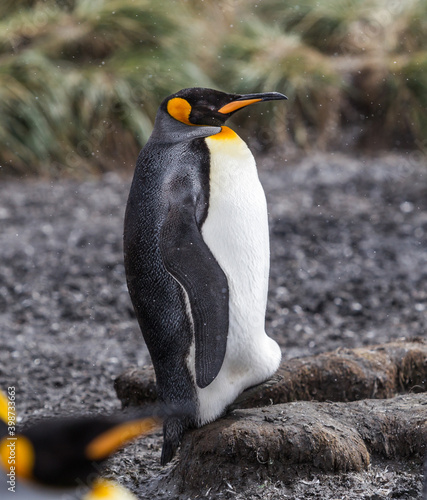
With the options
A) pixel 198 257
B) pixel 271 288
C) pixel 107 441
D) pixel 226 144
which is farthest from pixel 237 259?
pixel 271 288

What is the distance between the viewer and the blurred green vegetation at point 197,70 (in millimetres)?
6977

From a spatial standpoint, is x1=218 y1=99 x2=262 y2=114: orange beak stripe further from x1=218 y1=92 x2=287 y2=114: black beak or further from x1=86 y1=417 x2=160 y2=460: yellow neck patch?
x1=86 y1=417 x2=160 y2=460: yellow neck patch

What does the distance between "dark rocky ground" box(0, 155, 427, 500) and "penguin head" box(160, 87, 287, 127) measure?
976 millimetres

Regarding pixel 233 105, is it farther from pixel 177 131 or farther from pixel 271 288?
pixel 271 288

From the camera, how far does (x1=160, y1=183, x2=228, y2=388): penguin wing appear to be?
203cm

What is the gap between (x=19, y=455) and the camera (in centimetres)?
120

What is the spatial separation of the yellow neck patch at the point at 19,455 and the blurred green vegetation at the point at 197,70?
230 inches

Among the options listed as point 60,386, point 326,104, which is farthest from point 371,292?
point 326,104

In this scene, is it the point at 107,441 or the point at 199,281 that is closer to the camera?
the point at 107,441

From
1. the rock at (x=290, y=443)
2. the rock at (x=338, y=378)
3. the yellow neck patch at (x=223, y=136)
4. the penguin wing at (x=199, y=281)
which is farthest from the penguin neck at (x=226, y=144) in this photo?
the rock at (x=338, y=378)

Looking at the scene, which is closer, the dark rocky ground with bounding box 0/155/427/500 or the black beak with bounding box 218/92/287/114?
the black beak with bounding box 218/92/287/114

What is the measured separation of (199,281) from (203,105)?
0.49 meters

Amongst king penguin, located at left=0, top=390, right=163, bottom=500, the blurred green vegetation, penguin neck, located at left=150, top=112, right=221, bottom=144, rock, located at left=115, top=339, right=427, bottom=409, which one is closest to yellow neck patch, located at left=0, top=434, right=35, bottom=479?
king penguin, located at left=0, top=390, right=163, bottom=500

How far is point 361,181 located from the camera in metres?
6.48
